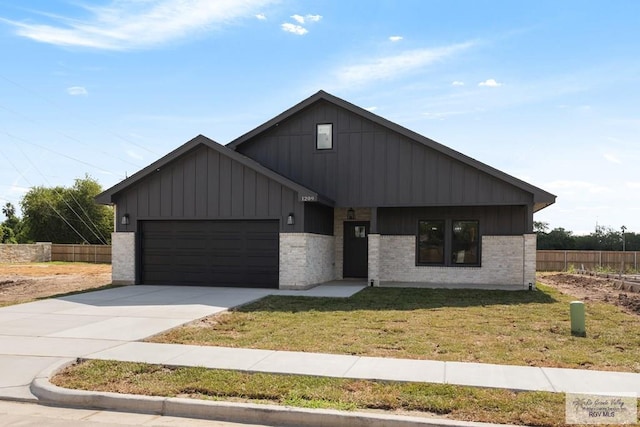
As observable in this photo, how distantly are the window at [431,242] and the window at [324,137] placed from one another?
450 centimetres

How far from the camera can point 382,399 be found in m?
6.29

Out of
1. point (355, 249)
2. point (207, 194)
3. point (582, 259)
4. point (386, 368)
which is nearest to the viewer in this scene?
point (386, 368)

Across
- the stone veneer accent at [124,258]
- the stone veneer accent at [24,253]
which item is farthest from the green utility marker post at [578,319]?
the stone veneer accent at [24,253]

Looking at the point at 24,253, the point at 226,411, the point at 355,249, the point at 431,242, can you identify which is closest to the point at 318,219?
the point at 355,249

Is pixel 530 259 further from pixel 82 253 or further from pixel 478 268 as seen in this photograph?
pixel 82 253

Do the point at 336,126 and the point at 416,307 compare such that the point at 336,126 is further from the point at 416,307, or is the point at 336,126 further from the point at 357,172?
the point at 416,307

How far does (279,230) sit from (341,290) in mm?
2794

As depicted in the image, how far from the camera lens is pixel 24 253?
4172cm

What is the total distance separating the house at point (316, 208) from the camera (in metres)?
18.3

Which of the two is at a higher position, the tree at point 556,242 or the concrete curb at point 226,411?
the tree at point 556,242

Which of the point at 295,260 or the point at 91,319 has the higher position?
the point at 295,260

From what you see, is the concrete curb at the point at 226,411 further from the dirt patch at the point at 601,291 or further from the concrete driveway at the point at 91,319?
the dirt patch at the point at 601,291

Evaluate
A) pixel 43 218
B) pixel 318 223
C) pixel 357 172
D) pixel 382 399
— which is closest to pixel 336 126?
pixel 357 172

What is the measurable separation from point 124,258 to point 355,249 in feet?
28.8
